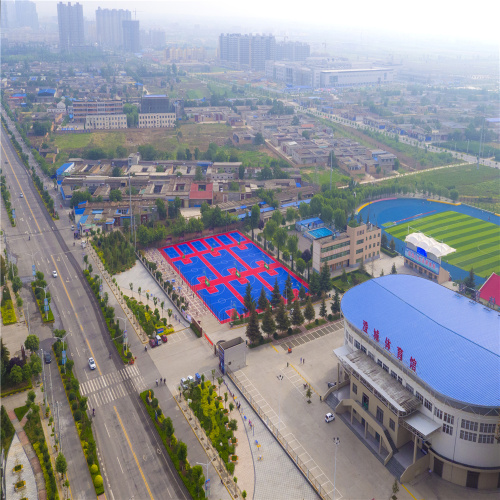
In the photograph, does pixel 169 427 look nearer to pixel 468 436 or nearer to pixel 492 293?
pixel 468 436

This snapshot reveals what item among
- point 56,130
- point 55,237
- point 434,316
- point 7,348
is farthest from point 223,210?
point 56,130

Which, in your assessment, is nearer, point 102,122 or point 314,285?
point 314,285

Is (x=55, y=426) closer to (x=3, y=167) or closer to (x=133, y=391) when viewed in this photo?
(x=133, y=391)

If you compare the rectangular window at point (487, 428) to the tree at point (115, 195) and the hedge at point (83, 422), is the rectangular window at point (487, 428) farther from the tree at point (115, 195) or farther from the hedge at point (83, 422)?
the tree at point (115, 195)

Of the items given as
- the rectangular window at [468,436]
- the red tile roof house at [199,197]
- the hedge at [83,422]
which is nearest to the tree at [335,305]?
the rectangular window at [468,436]

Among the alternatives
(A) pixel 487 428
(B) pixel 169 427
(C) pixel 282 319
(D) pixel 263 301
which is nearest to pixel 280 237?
(D) pixel 263 301

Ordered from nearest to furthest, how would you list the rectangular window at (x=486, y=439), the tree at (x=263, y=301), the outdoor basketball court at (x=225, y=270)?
the rectangular window at (x=486, y=439)
the tree at (x=263, y=301)
the outdoor basketball court at (x=225, y=270)
